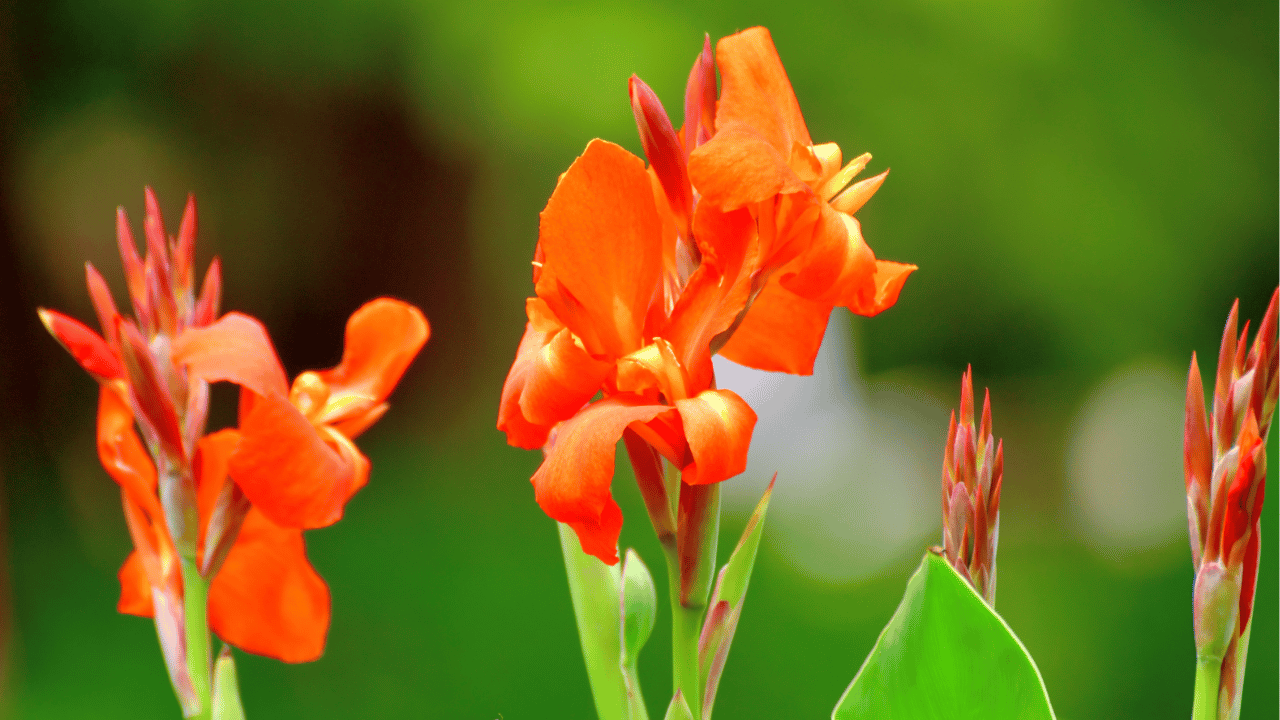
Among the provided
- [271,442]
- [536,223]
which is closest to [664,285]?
[271,442]

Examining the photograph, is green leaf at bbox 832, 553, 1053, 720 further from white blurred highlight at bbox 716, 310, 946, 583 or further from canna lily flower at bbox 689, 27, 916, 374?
white blurred highlight at bbox 716, 310, 946, 583

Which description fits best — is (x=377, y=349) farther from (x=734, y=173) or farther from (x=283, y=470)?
(x=734, y=173)

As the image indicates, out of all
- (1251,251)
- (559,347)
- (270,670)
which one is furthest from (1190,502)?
(1251,251)

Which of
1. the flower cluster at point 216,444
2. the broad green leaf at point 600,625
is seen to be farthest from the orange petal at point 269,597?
the broad green leaf at point 600,625

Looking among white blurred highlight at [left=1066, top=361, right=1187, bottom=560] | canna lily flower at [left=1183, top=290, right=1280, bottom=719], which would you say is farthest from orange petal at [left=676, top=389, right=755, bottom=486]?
white blurred highlight at [left=1066, top=361, right=1187, bottom=560]

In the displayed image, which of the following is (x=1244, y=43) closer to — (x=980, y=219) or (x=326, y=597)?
(x=980, y=219)

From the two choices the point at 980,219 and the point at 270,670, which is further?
the point at 980,219
